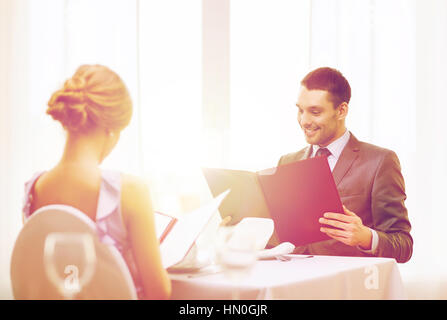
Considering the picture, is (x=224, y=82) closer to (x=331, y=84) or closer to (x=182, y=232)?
(x=331, y=84)

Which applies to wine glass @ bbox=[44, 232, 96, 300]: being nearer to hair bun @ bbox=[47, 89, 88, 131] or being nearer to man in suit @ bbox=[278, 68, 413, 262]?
hair bun @ bbox=[47, 89, 88, 131]

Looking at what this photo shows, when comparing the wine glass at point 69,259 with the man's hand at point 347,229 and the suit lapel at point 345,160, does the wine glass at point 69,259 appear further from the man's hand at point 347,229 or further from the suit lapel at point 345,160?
the suit lapel at point 345,160

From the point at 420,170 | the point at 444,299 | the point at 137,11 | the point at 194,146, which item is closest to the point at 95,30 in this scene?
the point at 137,11

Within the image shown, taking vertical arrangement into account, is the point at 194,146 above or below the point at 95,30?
below

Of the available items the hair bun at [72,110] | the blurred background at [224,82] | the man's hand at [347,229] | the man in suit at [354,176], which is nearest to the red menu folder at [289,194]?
the man's hand at [347,229]

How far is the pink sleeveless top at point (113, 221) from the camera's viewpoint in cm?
116

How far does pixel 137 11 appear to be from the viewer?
303 centimetres

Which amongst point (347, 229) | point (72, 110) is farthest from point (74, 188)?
point (347, 229)

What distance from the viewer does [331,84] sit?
2.46m

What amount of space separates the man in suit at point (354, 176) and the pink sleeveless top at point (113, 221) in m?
0.82

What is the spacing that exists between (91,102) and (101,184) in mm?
198

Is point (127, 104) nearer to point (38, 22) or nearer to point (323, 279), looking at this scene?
point (323, 279)

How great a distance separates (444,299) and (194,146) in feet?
5.68

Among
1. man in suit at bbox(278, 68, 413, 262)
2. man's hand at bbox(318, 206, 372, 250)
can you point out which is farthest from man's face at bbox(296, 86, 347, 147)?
man's hand at bbox(318, 206, 372, 250)
